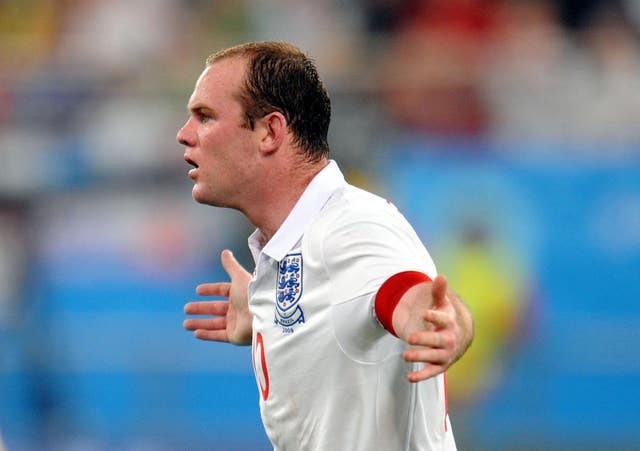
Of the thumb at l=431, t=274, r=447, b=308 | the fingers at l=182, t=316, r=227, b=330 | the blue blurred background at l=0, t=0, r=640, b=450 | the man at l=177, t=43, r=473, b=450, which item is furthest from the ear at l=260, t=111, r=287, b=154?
the blue blurred background at l=0, t=0, r=640, b=450

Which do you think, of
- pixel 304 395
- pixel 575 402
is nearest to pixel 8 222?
pixel 575 402

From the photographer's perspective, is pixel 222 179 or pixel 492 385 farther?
pixel 492 385

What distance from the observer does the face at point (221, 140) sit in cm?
365

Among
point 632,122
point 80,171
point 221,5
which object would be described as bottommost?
point 80,171

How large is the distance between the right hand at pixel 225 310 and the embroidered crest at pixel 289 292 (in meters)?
0.67

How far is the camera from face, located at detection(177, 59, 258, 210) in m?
3.65

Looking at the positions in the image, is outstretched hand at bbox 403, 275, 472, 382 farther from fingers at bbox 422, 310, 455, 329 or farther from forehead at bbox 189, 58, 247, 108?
forehead at bbox 189, 58, 247, 108

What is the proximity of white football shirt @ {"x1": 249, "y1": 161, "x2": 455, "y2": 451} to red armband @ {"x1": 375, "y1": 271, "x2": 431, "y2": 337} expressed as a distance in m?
0.05

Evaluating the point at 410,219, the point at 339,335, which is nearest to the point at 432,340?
the point at 339,335

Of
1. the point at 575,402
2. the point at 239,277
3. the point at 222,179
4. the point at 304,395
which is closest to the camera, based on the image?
the point at 304,395

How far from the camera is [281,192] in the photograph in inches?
145

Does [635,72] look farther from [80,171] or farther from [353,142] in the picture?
[80,171]

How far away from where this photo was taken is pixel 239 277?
4.29 metres

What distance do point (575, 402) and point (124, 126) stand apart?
3959mm
